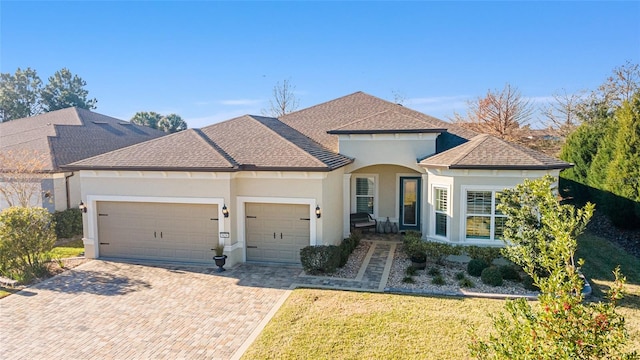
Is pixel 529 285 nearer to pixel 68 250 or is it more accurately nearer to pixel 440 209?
pixel 440 209

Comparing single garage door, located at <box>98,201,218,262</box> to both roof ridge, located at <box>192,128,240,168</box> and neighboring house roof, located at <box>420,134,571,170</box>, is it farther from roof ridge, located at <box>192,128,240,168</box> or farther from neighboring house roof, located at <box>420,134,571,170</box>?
neighboring house roof, located at <box>420,134,571,170</box>

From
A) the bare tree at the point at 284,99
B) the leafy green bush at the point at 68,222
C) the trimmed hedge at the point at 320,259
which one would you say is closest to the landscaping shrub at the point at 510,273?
the trimmed hedge at the point at 320,259

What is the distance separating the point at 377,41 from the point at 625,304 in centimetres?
1700

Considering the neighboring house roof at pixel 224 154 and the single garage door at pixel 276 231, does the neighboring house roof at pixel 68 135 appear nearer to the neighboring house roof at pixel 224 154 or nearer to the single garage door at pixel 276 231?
the neighboring house roof at pixel 224 154

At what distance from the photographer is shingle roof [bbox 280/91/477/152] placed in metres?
17.0

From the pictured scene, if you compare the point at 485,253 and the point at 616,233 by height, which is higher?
the point at 485,253

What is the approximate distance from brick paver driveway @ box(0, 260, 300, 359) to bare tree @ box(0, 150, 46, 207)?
7.53 meters

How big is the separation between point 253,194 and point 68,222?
10983 mm

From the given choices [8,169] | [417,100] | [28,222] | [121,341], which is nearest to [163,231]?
[28,222]

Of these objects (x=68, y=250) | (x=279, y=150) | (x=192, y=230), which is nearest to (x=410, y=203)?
(x=279, y=150)

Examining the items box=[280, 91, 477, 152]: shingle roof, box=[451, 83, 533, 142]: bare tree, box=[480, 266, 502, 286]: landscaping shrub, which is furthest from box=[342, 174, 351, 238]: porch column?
box=[451, 83, 533, 142]: bare tree

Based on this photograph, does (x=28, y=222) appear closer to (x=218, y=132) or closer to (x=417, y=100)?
(x=218, y=132)

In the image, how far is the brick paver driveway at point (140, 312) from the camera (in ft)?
26.8

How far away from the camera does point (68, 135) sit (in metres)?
23.2
